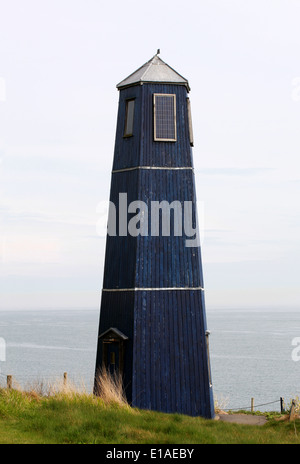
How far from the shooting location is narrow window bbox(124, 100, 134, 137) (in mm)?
22711

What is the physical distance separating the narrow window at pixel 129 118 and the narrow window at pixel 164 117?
0.95m

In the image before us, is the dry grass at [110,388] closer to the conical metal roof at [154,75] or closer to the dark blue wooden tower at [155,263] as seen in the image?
the dark blue wooden tower at [155,263]

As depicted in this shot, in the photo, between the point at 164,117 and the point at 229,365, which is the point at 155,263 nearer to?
the point at 164,117

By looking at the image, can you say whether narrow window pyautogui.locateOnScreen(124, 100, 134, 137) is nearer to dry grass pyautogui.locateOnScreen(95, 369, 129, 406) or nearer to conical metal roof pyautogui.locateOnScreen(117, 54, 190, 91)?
conical metal roof pyautogui.locateOnScreen(117, 54, 190, 91)

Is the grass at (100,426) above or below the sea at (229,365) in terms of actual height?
below

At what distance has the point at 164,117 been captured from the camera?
883 inches

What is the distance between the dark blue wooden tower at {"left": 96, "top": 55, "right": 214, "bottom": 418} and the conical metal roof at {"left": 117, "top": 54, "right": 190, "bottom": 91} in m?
0.04

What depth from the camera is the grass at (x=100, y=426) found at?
1489 cm

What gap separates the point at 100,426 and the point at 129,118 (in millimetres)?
11437

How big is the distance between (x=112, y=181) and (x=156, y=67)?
445cm

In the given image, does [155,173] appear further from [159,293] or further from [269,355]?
[269,355]

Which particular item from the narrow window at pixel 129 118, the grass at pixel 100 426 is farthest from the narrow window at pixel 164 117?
the grass at pixel 100 426
